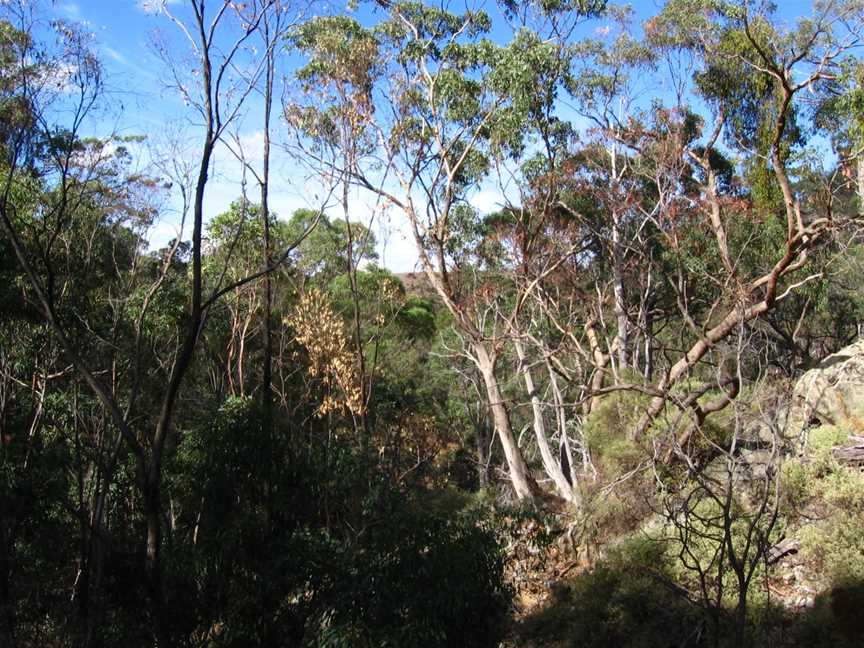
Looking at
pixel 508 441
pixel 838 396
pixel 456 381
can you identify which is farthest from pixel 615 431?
pixel 456 381

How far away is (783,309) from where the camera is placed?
1727 centimetres

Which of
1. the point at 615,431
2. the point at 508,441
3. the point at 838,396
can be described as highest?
the point at 508,441

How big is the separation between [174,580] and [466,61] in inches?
370

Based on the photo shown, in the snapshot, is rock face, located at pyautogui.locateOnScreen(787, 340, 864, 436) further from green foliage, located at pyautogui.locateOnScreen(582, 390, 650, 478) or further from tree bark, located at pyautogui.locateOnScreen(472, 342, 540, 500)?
tree bark, located at pyautogui.locateOnScreen(472, 342, 540, 500)

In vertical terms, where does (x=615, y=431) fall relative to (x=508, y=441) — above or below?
below

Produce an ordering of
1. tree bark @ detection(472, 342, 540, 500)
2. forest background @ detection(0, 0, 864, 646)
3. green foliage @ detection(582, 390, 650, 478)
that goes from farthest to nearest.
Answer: tree bark @ detection(472, 342, 540, 500) → green foliage @ detection(582, 390, 650, 478) → forest background @ detection(0, 0, 864, 646)

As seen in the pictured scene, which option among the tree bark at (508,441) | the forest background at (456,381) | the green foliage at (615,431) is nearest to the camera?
the forest background at (456,381)

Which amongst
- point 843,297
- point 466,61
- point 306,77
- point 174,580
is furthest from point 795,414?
point 843,297

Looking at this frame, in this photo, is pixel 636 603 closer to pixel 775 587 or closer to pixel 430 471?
pixel 775 587

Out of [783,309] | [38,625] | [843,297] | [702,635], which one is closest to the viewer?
[38,625]

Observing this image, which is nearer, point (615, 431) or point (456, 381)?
point (615, 431)

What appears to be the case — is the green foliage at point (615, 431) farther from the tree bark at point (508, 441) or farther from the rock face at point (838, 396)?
the rock face at point (838, 396)

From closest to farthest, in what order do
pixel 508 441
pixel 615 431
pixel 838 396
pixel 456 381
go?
pixel 838 396, pixel 615 431, pixel 508 441, pixel 456 381

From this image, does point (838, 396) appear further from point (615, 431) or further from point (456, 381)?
point (456, 381)
